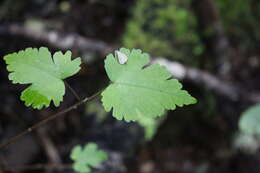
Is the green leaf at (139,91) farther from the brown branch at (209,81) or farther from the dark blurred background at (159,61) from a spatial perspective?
the brown branch at (209,81)

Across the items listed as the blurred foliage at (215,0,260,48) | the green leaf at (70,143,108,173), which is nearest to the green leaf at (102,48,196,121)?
the green leaf at (70,143,108,173)

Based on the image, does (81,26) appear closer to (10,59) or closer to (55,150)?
(55,150)

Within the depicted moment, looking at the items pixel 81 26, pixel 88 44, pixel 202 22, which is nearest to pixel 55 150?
pixel 88 44

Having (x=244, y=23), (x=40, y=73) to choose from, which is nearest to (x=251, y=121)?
(x=244, y=23)

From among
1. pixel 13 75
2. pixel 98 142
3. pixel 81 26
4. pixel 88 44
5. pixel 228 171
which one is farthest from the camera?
pixel 228 171

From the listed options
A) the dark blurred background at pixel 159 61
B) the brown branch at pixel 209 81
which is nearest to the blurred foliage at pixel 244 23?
the dark blurred background at pixel 159 61
